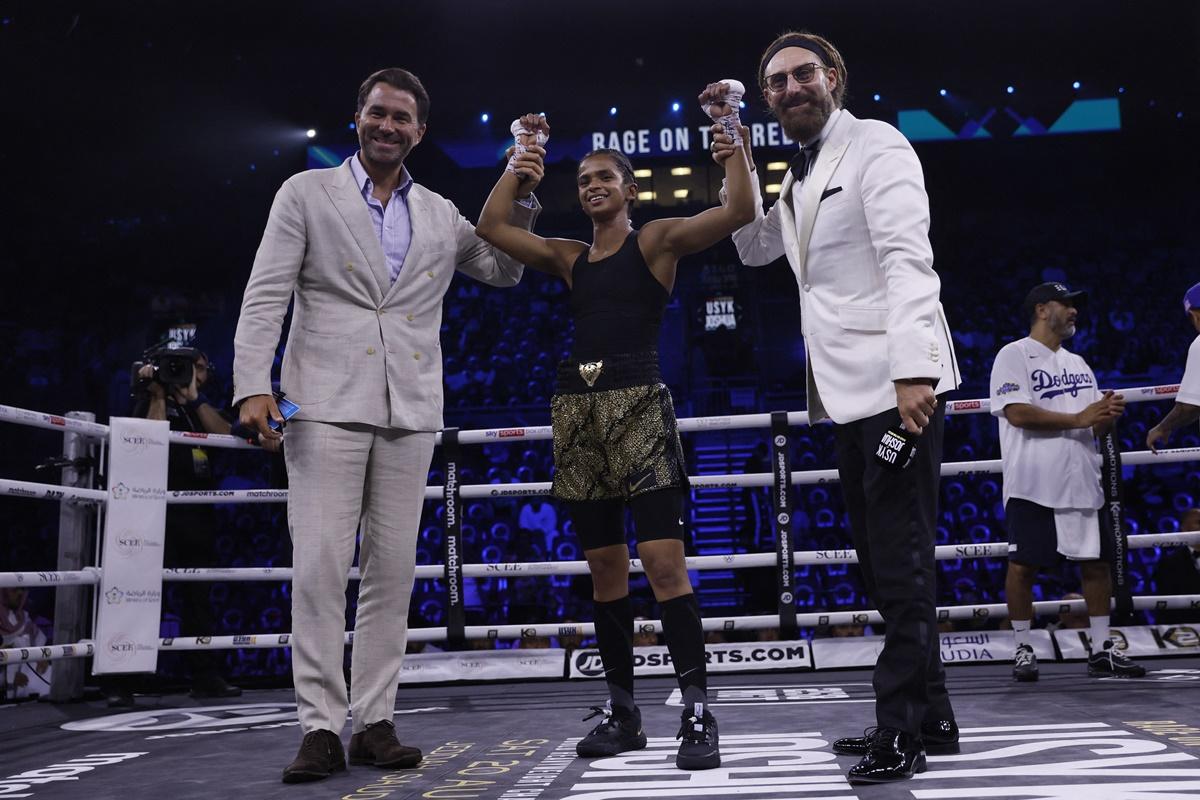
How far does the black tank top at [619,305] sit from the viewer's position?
2.05 metres

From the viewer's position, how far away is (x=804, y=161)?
197 centimetres

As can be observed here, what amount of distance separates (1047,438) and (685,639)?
1.84 metres

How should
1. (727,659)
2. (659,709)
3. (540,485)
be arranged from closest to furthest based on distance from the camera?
(659,709), (540,485), (727,659)

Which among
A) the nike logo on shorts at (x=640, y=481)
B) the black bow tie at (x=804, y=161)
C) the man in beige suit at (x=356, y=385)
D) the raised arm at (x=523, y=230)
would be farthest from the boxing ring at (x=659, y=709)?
the black bow tie at (x=804, y=161)

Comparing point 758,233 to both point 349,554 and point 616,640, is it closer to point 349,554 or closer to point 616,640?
point 616,640

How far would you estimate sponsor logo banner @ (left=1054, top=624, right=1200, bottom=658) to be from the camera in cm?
329

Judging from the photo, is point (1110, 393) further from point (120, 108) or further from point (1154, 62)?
point (1154, 62)

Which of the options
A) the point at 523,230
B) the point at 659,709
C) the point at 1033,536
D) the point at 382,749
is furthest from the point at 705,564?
the point at 382,749

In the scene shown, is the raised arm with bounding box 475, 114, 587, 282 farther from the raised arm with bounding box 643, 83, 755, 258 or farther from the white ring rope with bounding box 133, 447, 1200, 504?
the white ring rope with bounding box 133, 447, 1200, 504

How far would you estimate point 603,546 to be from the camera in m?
2.03

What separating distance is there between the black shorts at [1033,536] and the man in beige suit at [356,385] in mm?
1980

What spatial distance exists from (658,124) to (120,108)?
581 centimetres

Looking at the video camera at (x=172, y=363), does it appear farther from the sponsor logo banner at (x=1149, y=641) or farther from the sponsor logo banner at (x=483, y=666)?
the sponsor logo banner at (x=1149, y=641)

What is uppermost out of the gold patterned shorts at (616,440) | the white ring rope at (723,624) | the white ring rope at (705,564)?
the gold patterned shorts at (616,440)
